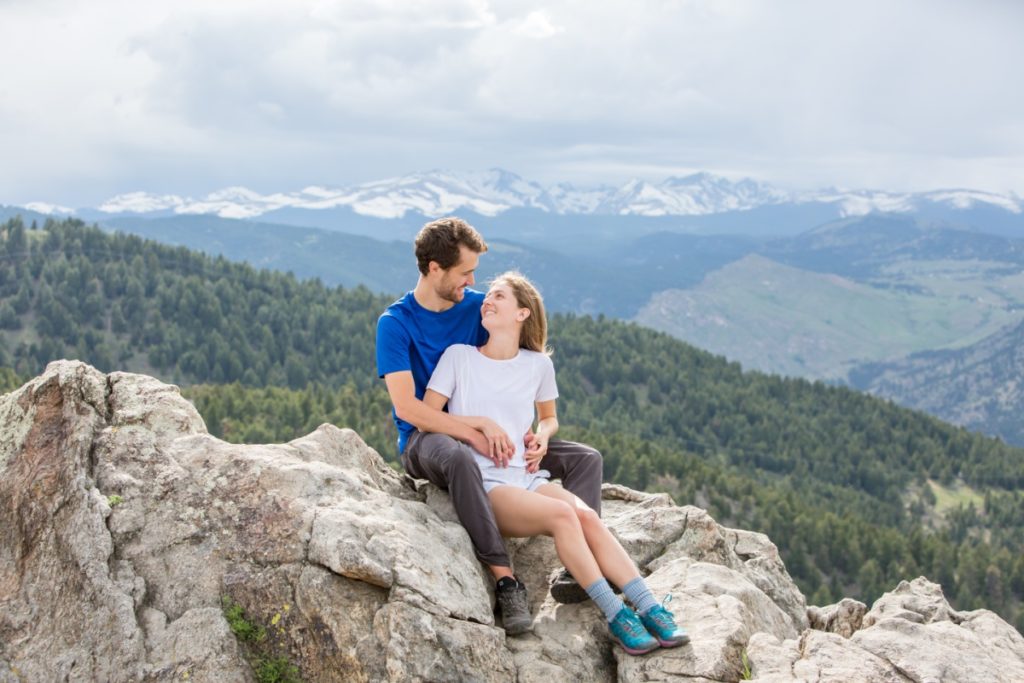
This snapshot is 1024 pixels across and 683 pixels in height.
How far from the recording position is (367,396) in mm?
146875

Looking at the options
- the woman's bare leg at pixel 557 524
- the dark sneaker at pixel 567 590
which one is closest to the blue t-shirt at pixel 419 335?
the woman's bare leg at pixel 557 524

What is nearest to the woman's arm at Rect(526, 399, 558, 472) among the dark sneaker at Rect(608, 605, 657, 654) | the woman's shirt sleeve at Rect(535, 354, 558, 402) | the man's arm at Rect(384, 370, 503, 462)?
the woman's shirt sleeve at Rect(535, 354, 558, 402)

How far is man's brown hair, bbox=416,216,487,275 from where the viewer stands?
13336 millimetres

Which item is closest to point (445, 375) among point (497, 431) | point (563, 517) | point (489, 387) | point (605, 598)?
point (489, 387)

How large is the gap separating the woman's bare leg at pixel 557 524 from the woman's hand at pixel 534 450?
0.72 meters

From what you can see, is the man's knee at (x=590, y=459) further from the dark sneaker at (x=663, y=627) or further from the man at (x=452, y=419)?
the dark sneaker at (x=663, y=627)

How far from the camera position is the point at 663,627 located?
12.0 metres

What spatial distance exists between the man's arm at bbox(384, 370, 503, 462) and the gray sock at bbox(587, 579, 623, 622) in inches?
94.1

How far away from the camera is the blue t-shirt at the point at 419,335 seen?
44.5ft

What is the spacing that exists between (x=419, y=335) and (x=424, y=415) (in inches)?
48.6

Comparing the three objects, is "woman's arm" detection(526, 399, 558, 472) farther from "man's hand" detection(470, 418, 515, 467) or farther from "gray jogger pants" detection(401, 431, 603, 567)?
"gray jogger pants" detection(401, 431, 603, 567)

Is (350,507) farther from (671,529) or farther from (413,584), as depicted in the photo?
(671,529)

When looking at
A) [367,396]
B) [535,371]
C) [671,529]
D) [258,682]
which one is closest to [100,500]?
[258,682]

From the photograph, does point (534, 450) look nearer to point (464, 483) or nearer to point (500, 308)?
point (464, 483)
